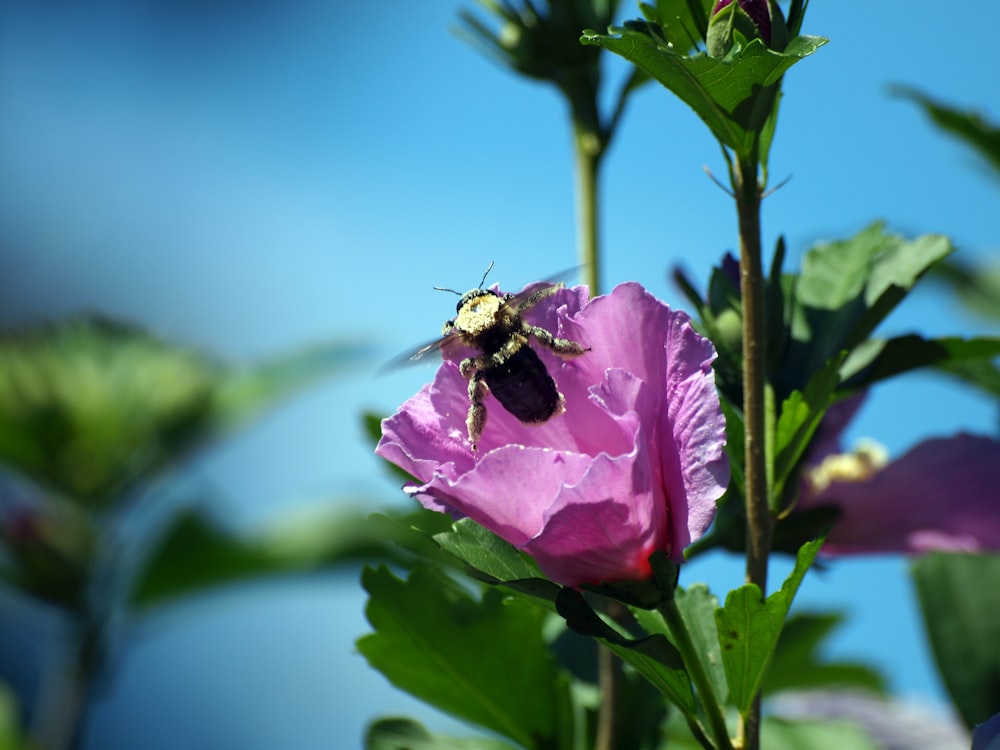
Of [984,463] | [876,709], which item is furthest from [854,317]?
[876,709]

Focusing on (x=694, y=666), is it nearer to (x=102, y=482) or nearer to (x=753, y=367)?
(x=753, y=367)

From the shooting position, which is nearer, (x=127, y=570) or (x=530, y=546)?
(x=530, y=546)

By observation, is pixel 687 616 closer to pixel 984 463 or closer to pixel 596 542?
pixel 596 542

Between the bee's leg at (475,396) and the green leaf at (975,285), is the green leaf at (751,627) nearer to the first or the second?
the bee's leg at (475,396)

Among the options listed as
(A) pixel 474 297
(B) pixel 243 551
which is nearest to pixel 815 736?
(A) pixel 474 297

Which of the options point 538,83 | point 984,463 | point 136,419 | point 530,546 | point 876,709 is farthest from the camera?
point 136,419

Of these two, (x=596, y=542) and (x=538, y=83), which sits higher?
(x=538, y=83)

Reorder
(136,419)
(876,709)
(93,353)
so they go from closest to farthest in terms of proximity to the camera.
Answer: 1. (876,709)
2. (136,419)
3. (93,353)

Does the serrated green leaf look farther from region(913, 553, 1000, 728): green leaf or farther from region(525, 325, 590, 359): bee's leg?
region(913, 553, 1000, 728): green leaf
